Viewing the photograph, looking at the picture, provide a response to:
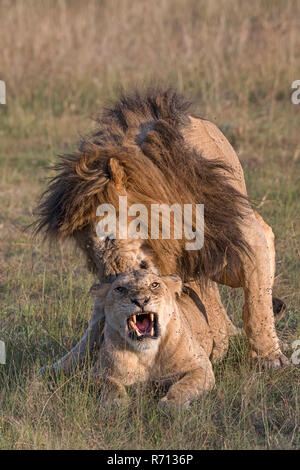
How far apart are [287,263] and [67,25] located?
5.90m

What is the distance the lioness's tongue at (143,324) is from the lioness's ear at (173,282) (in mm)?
222

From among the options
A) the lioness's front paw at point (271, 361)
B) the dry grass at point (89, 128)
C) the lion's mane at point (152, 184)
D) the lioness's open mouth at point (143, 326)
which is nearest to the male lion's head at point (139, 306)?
the lioness's open mouth at point (143, 326)

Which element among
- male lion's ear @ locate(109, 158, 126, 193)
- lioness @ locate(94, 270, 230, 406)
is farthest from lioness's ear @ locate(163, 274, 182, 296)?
male lion's ear @ locate(109, 158, 126, 193)

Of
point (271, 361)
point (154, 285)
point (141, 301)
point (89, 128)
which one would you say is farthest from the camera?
point (89, 128)

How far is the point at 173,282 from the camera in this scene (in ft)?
13.1

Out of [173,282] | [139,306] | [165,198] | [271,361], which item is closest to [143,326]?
[139,306]

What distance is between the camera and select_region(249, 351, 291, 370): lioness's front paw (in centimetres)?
437

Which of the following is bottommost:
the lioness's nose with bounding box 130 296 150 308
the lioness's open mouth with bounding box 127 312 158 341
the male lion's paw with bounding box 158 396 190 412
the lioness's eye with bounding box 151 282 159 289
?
the male lion's paw with bounding box 158 396 190 412

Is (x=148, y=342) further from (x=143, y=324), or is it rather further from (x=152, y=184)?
(x=152, y=184)

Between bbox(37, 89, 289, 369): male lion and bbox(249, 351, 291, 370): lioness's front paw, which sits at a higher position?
bbox(37, 89, 289, 369): male lion

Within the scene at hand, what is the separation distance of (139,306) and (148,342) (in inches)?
7.0

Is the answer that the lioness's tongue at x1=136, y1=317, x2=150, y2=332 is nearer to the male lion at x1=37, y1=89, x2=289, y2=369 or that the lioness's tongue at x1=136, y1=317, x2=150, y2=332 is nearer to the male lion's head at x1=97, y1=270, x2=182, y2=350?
the male lion's head at x1=97, y1=270, x2=182, y2=350

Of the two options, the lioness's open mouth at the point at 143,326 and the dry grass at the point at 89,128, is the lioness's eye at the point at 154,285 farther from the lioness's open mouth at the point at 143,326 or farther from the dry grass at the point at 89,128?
the dry grass at the point at 89,128
